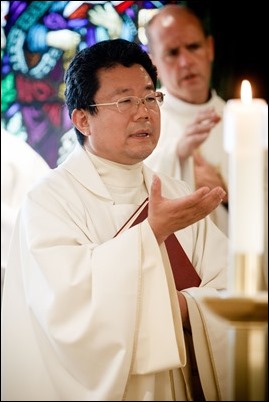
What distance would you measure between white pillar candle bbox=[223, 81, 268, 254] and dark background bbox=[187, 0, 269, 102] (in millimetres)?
3979

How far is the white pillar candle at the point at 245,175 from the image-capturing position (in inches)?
65.4

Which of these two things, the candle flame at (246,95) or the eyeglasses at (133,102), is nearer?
the candle flame at (246,95)

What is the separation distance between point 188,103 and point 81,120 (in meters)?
2.08

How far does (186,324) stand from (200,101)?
8.82 ft

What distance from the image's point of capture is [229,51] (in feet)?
19.0

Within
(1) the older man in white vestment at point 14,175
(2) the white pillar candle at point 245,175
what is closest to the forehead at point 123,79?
(1) the older man in white vestment at point 14,175

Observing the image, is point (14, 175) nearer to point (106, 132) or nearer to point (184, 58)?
point (184, 58)

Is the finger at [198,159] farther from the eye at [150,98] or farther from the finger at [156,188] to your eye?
the finger at [156,188]

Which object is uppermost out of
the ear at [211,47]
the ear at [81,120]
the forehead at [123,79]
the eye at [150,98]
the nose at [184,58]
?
the ear at [211,47]

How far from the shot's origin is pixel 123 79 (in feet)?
12.2

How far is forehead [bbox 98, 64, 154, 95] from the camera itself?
3.69m

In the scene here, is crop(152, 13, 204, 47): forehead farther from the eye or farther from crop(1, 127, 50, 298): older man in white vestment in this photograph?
the eye

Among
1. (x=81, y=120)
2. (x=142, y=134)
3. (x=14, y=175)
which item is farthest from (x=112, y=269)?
(x=14, y=175)

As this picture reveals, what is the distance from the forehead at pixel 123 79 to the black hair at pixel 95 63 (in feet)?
0.06
